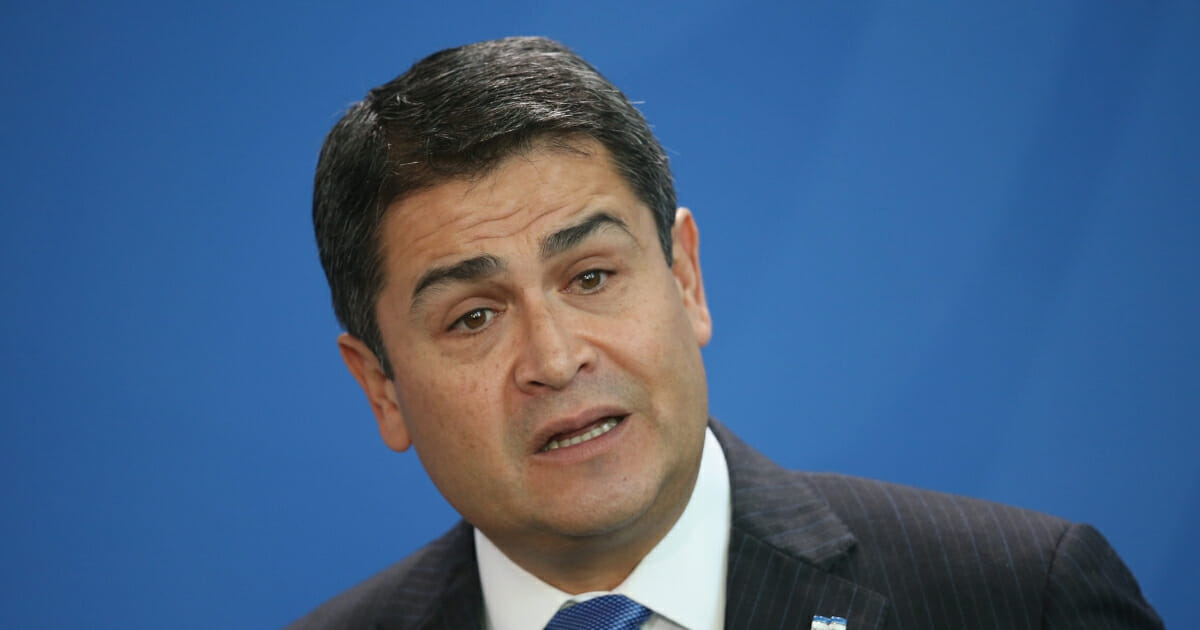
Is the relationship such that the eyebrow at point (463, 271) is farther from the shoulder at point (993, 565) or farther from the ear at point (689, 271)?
the shoulder at point (993, 565)

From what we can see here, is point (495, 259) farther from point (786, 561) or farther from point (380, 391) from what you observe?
point (786, 561)

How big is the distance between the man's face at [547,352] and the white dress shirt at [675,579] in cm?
7

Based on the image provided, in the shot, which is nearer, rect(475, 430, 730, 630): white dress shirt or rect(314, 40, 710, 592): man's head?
rect(314, 40, 710, 592): man's head

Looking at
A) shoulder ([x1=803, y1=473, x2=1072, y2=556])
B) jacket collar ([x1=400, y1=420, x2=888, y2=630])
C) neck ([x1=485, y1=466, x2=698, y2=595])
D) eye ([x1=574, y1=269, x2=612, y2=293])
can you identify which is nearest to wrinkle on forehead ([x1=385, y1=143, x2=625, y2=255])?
eye ([x1=574, y1=269, x2=612, y2=293])

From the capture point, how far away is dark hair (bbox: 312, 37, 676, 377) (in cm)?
233

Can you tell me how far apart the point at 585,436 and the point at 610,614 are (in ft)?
1.28

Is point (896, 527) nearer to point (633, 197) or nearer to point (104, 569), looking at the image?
point (633, 197)

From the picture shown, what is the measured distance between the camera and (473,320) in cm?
236

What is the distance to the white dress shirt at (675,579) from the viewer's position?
242cm

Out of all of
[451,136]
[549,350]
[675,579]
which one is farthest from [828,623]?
[451,136]

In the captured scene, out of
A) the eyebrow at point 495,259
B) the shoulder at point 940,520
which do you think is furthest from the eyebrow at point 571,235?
the shoulder at point 940,520

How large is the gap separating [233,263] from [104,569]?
86 cm

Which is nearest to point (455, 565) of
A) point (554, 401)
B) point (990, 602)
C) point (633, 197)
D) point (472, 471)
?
point (472, 471)

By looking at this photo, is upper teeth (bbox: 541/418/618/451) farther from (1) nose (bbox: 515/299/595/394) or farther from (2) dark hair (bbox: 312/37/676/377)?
(2) dark hair (bbox: 312/37/676/377)
